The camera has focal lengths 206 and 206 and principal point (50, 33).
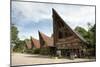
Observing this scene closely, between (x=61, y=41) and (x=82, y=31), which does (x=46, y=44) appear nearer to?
(x=61, y=41)

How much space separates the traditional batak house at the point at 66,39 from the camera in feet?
8.72

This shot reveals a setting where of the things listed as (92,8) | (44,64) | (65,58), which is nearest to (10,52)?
(44,64)

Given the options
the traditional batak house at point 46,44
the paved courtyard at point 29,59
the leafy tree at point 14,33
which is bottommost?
the paved courtyard at point 29,59

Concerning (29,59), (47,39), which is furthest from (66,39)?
(29,59)

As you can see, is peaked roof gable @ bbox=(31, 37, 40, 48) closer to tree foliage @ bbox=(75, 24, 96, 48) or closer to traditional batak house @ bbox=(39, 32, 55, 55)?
traditional batak house @ bbox=(39, 32, 55, 55)

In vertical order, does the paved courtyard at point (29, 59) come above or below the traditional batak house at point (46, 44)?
below

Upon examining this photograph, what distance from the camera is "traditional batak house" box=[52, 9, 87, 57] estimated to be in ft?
8.72

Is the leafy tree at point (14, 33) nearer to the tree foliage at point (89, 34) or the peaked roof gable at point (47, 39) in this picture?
the peaked roof gable at point (47, 39)

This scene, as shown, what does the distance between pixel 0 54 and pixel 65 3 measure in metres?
1.06

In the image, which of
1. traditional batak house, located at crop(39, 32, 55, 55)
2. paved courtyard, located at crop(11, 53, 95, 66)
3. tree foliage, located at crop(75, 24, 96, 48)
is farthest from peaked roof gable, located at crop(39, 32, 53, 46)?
tree foliage, located at crop(75, 24, 96, 48)

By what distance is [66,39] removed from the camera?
8.90 ft

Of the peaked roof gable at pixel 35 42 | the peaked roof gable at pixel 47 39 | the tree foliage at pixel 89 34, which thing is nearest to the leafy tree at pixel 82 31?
the tree foliage at pixel 89 34

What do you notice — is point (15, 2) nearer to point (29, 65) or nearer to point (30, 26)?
point (30, 26)

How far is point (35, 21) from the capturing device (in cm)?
255
